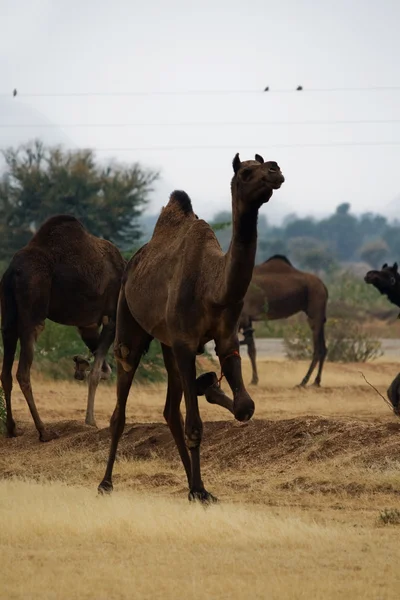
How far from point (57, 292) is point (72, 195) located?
29852 mm

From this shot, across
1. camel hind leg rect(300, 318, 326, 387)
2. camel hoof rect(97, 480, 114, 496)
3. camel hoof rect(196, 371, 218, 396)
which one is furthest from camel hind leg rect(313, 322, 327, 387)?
camel hoof rect(196, 371, 218, 396)

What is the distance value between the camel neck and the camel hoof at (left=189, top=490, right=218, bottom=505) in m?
1.58

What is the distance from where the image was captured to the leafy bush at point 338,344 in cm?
3138

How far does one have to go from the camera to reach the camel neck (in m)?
9.43

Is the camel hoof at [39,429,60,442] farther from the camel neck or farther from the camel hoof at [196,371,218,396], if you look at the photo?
the camel neck

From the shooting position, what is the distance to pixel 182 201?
38.1 ft

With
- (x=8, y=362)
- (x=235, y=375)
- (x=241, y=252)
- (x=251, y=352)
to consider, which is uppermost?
(x=241, y=252)

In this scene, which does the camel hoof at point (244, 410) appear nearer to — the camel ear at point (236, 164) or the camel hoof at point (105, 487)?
the camel ear at point (236, 164)

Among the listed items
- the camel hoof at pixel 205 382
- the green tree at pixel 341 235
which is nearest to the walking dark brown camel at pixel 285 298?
the camel hoof at pixel 205 382

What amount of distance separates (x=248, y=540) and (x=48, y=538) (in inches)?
53.9

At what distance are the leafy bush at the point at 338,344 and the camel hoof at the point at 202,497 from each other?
2094 cm

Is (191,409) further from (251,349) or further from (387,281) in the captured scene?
(251,349)

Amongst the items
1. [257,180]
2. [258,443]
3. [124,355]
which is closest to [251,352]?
[258,443]

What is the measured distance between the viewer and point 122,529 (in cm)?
912
